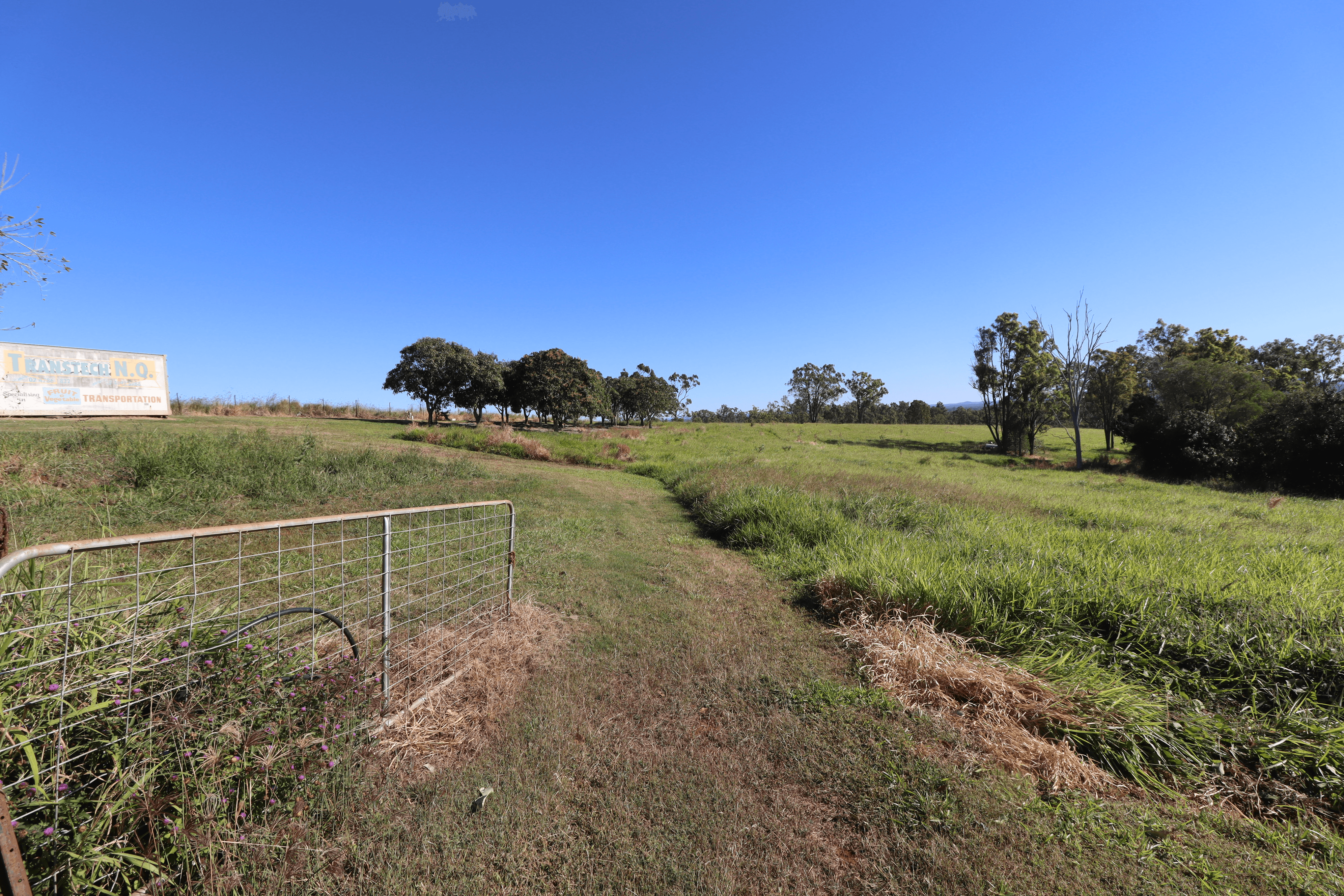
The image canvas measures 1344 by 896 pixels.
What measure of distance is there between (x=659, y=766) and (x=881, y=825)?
1.26 meters

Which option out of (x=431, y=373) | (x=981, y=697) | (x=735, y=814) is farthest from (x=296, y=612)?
(x=431, y=373)

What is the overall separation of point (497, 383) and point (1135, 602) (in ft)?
124

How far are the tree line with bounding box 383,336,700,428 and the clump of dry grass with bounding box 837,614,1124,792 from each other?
1349 inches

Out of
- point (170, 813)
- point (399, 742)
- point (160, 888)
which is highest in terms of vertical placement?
point (170, 813)

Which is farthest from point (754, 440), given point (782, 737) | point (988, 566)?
point (782, 737)

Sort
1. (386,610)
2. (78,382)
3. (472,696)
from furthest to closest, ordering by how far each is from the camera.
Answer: (78,382) < (472,696) < (386,610)

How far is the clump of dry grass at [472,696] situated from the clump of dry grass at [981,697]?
2957 millimetres

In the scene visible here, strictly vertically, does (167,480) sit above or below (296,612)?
above

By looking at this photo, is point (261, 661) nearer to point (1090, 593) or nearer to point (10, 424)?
point (1090, 593)

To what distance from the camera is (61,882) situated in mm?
1526

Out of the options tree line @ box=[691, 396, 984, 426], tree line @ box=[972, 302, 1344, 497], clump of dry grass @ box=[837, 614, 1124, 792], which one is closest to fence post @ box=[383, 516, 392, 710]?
clump of dry grass @ box=[837, 614, 1124, 792]

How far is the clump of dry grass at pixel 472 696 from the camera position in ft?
9.00

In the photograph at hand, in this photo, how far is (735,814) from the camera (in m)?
2.44

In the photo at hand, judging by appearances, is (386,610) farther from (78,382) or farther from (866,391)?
(866,391)
